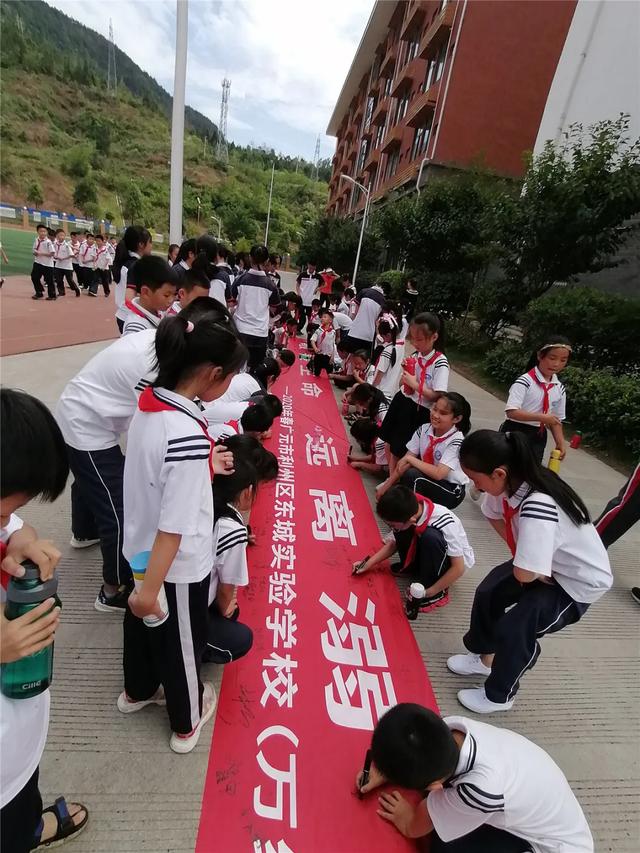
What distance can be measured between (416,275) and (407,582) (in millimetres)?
10781

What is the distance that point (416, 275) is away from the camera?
40.1ft

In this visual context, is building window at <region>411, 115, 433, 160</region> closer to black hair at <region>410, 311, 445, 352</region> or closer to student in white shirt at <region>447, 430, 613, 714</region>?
black hair at <region>410, 311, 445, 352</region>

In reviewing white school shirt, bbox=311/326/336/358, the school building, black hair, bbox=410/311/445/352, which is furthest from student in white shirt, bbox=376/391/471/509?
the school building

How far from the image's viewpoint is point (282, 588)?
2.56 metres

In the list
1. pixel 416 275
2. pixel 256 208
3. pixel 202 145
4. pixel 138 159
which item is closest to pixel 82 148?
pixel 138 159

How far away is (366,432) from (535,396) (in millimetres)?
1688

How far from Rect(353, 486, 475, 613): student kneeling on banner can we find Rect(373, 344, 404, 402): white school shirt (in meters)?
2.43

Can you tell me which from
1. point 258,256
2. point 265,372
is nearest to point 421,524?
point 265,372

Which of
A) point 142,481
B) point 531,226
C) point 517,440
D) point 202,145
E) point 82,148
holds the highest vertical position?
point 202,145

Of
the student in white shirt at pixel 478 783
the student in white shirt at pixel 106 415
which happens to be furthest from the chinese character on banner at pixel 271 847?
the student in white shirt at pixel 106 415

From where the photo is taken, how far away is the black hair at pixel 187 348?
1.27m

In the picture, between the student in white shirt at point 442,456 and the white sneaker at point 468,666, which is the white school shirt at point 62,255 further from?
the white sneaker at point 468,666

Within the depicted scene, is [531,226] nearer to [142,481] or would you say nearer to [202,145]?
[142,481]

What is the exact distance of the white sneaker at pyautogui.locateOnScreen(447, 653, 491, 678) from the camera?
87.0 inches
